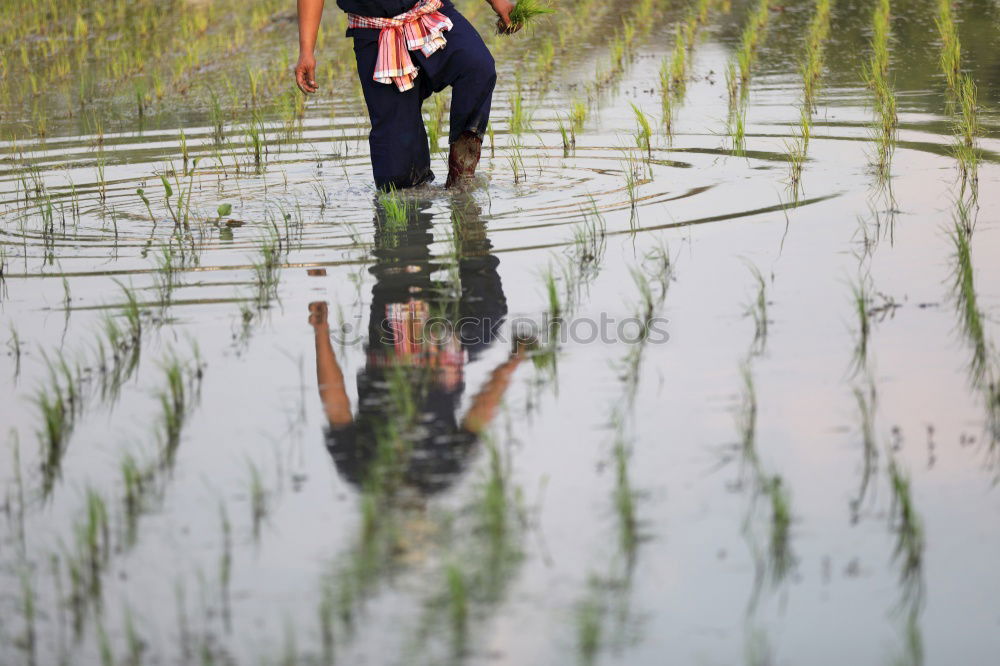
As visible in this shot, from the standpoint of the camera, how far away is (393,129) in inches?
200

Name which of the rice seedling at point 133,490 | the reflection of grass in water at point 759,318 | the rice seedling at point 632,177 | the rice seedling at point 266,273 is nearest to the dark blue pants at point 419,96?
the rice seedling at point 632,177

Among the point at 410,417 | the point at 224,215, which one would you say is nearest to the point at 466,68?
the point at 224,215

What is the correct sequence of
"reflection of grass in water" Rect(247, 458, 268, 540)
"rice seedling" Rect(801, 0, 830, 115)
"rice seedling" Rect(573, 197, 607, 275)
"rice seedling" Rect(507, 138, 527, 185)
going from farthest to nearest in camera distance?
"rice seedling" Rect(801, 0, 830, 115) → "rice seedling" Rect(507, 138, 527, 185) → "rice seedling" Rect(573, 197, 607, 275) → "reflection of grass in water" Rect(247, 458, 268, 540)

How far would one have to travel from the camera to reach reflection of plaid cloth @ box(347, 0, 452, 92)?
490 cm

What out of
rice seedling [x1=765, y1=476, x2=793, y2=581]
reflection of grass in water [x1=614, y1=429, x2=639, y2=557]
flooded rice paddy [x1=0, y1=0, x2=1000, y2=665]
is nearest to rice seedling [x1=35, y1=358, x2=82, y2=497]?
flooded rice paddy [x1=0, y1=0, x2=1000, y2=665]

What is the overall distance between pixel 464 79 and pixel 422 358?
2.14 metres

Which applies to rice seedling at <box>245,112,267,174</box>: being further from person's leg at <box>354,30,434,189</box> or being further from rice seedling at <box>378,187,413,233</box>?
rice seedling at <box>378,187,413,233</box>

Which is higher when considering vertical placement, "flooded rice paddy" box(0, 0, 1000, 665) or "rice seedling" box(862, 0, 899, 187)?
"rice seedling" box(862, 0, 899, 187)

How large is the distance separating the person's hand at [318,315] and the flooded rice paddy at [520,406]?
2 cm

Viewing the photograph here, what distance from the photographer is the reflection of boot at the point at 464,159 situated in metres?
5.09

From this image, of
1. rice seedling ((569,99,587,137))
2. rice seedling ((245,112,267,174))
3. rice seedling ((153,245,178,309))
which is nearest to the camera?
rice seedling ((153,245,178,309))

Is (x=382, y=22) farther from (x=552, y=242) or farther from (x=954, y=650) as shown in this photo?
(x=954, y=650)

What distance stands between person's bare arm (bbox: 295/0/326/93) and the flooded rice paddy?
18.1 inches

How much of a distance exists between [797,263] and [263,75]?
18.4ft
